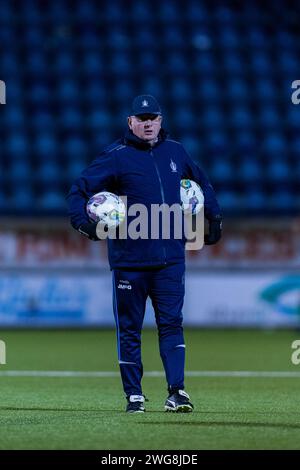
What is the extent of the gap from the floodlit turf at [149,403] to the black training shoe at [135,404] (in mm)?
84

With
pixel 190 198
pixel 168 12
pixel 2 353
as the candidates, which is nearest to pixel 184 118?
pixel 168 12

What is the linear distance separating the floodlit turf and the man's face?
183cm

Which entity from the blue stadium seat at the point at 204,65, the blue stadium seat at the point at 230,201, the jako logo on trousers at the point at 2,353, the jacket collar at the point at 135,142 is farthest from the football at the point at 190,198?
the blue stadium seat at the point at 204,65

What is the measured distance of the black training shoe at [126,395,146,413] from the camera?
7969 mm

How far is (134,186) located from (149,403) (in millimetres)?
1730

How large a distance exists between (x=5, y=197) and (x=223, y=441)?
1529cm

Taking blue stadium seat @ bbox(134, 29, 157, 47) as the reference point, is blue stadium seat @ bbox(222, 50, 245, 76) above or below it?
below

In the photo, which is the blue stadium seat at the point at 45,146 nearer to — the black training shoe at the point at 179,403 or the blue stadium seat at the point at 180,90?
the blue stadium seat at the point at 180,90

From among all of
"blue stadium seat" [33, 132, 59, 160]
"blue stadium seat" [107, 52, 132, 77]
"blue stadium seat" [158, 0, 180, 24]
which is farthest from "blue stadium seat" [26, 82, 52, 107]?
"blue stadium seat" [158, 0, 180, 24]

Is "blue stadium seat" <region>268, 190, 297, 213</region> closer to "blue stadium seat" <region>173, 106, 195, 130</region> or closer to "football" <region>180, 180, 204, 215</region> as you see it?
"blue stadium seat" <region>173, 106, 195, 130</region>

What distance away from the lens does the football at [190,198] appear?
810 centimetres

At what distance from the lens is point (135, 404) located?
26.2ft

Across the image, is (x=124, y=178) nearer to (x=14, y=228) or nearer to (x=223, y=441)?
(x=223, y=441)

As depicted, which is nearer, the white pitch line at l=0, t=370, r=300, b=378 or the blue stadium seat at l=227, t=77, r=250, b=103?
the white pitch line at l=0, t=370, r=300, b=378
